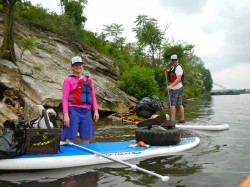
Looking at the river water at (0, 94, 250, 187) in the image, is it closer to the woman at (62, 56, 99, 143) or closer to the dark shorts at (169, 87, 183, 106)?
the woman at (62, 56, 99, 143)

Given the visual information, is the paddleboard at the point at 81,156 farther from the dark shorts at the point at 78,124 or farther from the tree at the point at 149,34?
the tree at the point at 149,34

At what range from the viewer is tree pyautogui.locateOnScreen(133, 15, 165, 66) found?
3638 centimetres

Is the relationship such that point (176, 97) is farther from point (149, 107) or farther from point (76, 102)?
point (76, 102)

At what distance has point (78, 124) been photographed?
5.51 meters

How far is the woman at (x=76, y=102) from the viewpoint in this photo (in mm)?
5363

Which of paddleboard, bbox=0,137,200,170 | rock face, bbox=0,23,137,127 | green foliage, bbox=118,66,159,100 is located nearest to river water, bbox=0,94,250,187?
paddleboard, bbox=0,137,200,170

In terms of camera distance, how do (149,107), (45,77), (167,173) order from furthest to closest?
(45,77)
(149,107)
(167,173)

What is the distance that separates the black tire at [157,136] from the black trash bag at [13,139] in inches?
92.2

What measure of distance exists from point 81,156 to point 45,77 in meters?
8.54

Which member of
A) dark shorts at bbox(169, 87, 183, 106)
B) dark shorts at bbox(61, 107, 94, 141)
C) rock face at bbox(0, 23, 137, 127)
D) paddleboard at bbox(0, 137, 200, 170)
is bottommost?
paddleboard at bbox(0, 137, 200, 170)

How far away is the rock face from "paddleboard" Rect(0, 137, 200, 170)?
4.33 m

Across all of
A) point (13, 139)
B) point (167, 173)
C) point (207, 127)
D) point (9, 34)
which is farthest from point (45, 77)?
point (167, 173)

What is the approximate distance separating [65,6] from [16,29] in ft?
62.8

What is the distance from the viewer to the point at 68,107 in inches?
214
